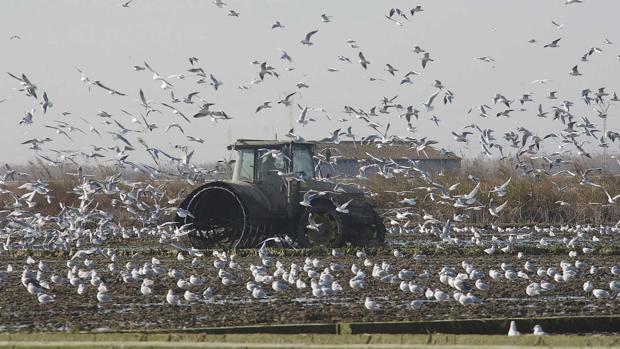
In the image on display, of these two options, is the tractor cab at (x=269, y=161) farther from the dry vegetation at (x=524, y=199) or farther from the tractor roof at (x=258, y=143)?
the dry vegetation at (x=524, y=199)

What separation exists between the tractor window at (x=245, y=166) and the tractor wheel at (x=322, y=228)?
1.24 metres

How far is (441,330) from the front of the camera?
1081 centimetres

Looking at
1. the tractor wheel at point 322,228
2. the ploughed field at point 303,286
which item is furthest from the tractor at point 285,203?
the ploughed field at point 303,286

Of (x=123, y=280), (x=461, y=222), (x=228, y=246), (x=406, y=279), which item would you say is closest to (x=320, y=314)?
(x=406, y=279)

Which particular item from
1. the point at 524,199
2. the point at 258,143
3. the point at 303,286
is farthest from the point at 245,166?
the point at 524,199

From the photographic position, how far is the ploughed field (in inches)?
485

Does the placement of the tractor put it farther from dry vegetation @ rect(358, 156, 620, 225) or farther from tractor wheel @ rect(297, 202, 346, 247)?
dry vegetation @ rect(358, 156, 620, 225)

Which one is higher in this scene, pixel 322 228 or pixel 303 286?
pixel 322 228

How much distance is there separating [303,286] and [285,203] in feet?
19.1

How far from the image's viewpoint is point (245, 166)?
69.4 feet

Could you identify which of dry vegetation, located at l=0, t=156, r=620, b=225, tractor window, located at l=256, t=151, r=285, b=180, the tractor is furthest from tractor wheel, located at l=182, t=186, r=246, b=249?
dry vegetation, located at l=0, t=156, r=620, b=225

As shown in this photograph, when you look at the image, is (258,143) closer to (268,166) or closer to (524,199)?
(268,166)

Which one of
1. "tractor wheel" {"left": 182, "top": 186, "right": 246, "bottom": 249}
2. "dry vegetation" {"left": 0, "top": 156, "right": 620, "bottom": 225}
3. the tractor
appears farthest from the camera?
"dry vegetation" {"left": 0, "top": 156, "right": 620, "bottom": 225}

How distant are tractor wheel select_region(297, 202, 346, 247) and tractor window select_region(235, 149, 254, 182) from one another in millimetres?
1241
